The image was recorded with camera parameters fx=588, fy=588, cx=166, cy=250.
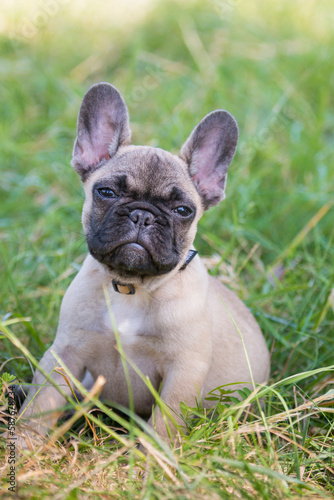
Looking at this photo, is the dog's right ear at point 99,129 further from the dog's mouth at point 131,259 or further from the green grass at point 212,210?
the green grass at point 212,210

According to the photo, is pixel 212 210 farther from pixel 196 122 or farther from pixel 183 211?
pixel 183 211

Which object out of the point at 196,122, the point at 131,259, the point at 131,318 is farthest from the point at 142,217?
the point at 196,122

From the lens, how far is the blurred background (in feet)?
14.5

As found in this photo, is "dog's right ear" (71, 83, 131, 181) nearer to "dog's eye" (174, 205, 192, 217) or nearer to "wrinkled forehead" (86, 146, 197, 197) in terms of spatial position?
"wrinkled forehead" (86, 146, 197, 197)

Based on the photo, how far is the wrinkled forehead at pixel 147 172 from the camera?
3.09m

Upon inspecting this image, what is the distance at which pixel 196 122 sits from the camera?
20.1ft

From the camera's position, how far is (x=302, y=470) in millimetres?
2680

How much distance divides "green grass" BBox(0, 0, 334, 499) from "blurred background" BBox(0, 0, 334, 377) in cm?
2

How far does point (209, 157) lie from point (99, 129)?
2.21 ft

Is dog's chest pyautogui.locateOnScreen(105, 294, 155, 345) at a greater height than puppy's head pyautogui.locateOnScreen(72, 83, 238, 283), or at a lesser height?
lesser

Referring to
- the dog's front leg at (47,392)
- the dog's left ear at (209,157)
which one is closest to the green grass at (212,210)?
the dog's front leg at (47,392)

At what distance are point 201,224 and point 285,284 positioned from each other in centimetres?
94

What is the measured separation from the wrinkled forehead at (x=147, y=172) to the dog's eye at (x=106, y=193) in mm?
58

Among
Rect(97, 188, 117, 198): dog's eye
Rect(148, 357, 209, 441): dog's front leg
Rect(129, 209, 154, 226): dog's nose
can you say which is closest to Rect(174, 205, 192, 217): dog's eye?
Rect(129, 209, 154, 226): dog's nose
